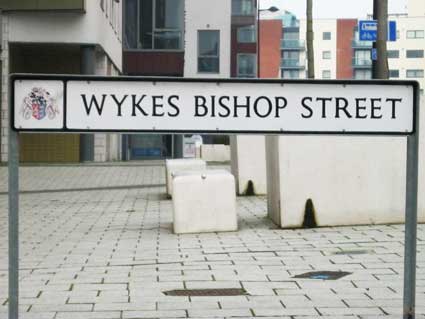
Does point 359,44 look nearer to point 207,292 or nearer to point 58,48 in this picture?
point 58,48

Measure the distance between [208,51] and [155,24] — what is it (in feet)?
13.9

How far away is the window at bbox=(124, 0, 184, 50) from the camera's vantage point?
45.9 m

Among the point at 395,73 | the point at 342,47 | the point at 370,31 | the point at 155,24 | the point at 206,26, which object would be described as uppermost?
the point at 342,47

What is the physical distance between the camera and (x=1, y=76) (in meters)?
31.3

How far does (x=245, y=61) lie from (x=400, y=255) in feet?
158

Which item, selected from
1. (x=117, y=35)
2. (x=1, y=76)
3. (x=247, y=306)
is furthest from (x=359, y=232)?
(x=117, y=35)

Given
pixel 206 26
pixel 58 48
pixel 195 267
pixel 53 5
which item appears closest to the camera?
pixel 195 267

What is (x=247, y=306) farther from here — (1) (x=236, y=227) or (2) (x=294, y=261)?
(1) (x=236, y=227)

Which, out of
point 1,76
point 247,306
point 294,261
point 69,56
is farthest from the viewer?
point 69,56

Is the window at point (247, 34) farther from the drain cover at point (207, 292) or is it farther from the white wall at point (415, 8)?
the white wall at point (415, 8)

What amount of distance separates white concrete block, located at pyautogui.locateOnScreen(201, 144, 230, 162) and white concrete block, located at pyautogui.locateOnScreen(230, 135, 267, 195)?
58.7ft

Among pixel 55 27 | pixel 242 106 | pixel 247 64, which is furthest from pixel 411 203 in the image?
pixel 247 64

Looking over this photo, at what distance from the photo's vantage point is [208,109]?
4.13 meters

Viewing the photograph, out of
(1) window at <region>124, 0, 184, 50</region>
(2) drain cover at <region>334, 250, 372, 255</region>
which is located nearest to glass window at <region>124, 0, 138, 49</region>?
(1) window at <region>124, 0, 184, 50</region>
